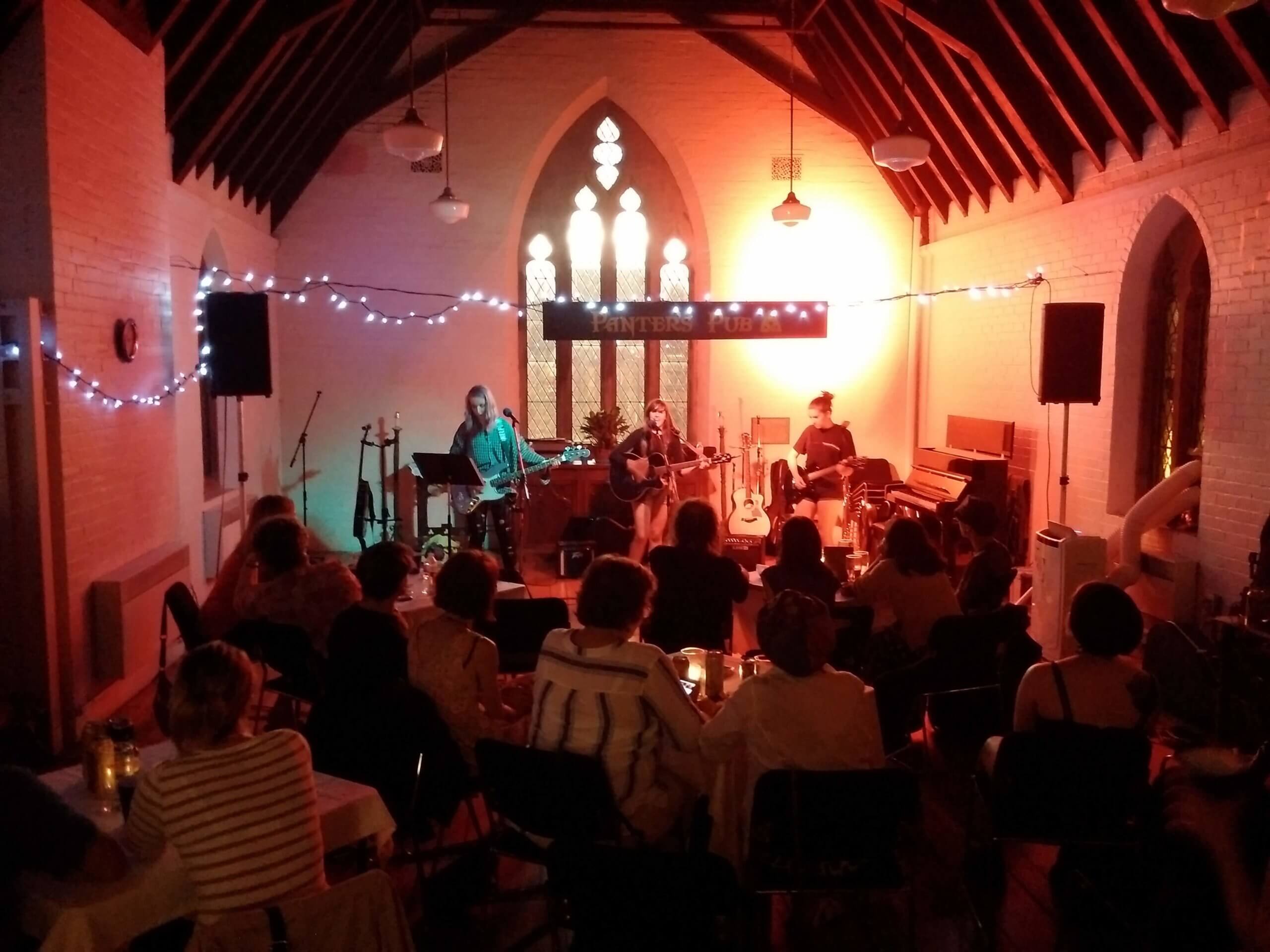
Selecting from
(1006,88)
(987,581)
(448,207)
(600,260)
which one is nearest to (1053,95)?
(1006,88)

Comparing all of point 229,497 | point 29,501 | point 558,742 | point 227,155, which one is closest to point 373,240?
point 227,155

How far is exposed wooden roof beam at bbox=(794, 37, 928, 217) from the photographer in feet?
32.9

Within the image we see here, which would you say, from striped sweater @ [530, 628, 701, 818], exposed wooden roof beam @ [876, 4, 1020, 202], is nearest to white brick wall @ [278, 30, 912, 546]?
exposed wooden roof beam @ [876, 4, 1020, 202]

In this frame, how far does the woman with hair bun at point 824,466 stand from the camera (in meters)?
9.28

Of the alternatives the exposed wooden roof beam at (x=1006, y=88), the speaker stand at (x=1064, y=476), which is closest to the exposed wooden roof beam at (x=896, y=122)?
the exposed wooden roof beam at (x=1006, y=88)

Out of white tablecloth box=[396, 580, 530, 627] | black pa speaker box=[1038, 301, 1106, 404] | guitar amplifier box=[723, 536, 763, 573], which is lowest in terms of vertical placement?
guitar amplifier box=[723, 536, 763, 573]

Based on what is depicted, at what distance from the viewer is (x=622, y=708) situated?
2906 millimetres

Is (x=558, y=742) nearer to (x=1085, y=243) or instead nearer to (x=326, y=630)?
(x=326, y=630)

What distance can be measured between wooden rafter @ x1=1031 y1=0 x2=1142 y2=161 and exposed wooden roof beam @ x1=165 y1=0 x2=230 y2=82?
4.87 m

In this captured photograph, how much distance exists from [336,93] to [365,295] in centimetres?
187

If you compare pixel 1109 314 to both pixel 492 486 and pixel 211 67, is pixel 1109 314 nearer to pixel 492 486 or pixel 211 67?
pixel 492 486

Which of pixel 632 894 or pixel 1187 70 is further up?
pixel 1187 70

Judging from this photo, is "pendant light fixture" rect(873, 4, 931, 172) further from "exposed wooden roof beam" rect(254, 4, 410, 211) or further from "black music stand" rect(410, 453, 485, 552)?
"exposed wooden roof beam" rect(254, 4, 410, 211)

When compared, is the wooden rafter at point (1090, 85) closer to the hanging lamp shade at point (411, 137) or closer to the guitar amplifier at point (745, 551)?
the hanging lamp shade at point (411, 137)
